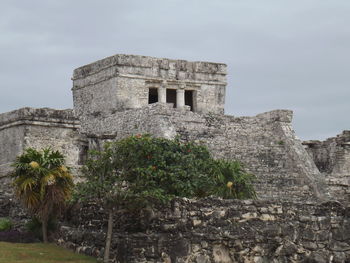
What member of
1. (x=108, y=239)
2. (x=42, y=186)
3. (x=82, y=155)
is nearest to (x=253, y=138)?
(x=82, y=155)

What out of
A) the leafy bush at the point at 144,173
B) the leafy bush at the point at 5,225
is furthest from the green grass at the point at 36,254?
the leafy bush at the point at 5,225

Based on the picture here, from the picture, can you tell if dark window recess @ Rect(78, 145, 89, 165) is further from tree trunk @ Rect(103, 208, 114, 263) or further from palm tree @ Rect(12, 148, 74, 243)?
tree trunk @ Rect(103, 208, 114, 263)

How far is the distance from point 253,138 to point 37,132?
769 centimetres

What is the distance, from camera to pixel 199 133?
22.4 metres

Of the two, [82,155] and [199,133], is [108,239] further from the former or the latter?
[199,133]

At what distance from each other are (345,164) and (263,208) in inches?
528

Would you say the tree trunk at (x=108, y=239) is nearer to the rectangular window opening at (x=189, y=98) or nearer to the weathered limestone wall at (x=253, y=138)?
the weathered limestone wall at (x=253, y=138)

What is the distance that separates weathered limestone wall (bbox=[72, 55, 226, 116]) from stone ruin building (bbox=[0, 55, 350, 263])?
0.03 m

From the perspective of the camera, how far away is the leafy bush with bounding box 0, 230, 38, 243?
1460 cm

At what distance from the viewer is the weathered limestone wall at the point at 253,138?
846 inches

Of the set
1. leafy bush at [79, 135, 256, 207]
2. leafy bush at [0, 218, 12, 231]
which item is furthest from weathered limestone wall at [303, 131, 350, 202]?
leafy bush at [0, 218, 12, 231]

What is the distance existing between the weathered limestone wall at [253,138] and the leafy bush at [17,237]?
623cm

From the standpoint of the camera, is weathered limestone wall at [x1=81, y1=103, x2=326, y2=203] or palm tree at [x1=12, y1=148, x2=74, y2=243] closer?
palm tree at [x1=12, y1=148, x2=74, y2=243]

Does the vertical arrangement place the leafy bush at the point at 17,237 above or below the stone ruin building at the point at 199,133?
below
